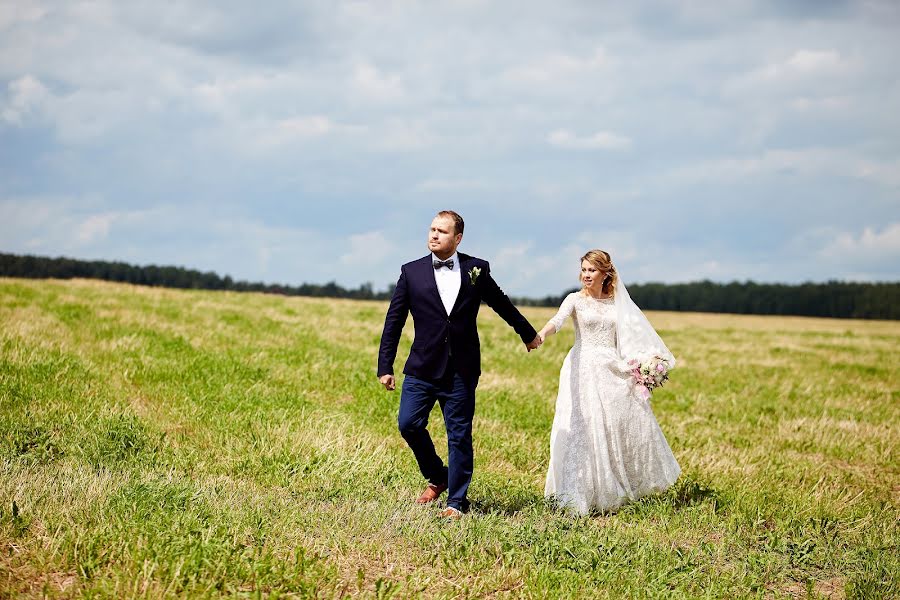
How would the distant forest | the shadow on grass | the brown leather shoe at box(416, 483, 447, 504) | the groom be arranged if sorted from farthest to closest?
1. the distant forest
2. the shadow on grass
3. the brown leather shoe at box(416, 483, 447, 504)
4. the groom

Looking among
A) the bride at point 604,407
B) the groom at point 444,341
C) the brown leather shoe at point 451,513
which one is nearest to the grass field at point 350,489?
the brown leather shoe at point 451,513

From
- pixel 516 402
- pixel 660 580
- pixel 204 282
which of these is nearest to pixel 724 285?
pixel 204 282

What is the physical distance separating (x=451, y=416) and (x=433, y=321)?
35.2 inches

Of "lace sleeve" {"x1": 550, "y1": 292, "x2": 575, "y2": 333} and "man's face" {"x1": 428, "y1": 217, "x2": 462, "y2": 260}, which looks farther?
"lace sleeve" {"x1": 550, "y1": 292, "x2": 575, "y2": 333}

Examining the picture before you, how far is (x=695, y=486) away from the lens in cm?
807

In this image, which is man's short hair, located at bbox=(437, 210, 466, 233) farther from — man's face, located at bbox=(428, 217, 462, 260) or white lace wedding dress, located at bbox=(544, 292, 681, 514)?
white lace wedding dress, located at bbox=(544, 292, 681, 514)

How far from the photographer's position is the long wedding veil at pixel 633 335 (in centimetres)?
769

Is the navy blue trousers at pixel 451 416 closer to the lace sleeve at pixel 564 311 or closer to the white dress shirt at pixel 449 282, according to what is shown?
the white dress shirt at pixel 449 282

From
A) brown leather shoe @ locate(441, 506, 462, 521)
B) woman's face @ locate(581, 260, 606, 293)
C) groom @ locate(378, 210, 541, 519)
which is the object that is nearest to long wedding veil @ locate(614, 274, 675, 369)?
woman's face @ locate(581, 260, 606, 293)

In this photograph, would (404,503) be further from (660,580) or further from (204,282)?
(204,282)

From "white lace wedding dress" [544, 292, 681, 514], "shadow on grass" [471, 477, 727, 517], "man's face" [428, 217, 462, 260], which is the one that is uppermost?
"man's face" [428, 217, 462, 260]

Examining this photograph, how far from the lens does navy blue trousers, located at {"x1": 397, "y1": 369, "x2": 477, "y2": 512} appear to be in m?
6.68

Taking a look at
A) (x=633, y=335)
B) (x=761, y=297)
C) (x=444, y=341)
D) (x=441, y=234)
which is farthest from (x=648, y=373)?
(x=761, y=297)

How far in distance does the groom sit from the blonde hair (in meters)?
1.42
